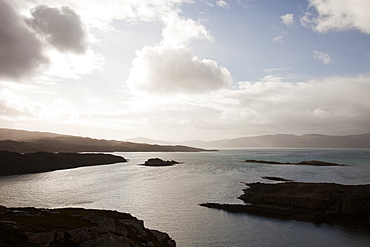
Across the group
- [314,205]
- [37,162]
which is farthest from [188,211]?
[37,162]

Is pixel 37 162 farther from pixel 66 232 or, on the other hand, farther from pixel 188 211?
pixel 66 232

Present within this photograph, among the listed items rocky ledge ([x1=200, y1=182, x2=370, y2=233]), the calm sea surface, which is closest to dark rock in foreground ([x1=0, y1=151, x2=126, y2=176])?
the calm sea surface

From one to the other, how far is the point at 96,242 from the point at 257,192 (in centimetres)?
5493

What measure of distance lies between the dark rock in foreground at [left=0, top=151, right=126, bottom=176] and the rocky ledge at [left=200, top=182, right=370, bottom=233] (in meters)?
115

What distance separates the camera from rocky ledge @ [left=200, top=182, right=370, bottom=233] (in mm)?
46969

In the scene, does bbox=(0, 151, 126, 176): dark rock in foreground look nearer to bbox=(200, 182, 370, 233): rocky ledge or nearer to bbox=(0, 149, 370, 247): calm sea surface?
bbox=(0, 149, 370, 247): calm sea surface

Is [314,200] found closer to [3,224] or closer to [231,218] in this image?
[231,218]

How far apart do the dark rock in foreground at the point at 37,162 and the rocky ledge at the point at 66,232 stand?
371 ft

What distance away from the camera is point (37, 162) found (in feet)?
454

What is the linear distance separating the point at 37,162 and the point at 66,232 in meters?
137

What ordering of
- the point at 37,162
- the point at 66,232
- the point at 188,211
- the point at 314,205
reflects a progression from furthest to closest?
1. the point at 37,162
2. the point at 188,211
3. the point at 314,205
4. the point at 66,232

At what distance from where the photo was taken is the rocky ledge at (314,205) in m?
47.0

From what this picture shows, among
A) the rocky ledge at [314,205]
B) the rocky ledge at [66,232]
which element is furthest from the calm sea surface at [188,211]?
the rocky ledge at [66,232]

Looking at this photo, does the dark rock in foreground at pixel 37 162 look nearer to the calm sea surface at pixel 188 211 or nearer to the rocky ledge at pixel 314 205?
the calm sea surface at pixel 188 211
